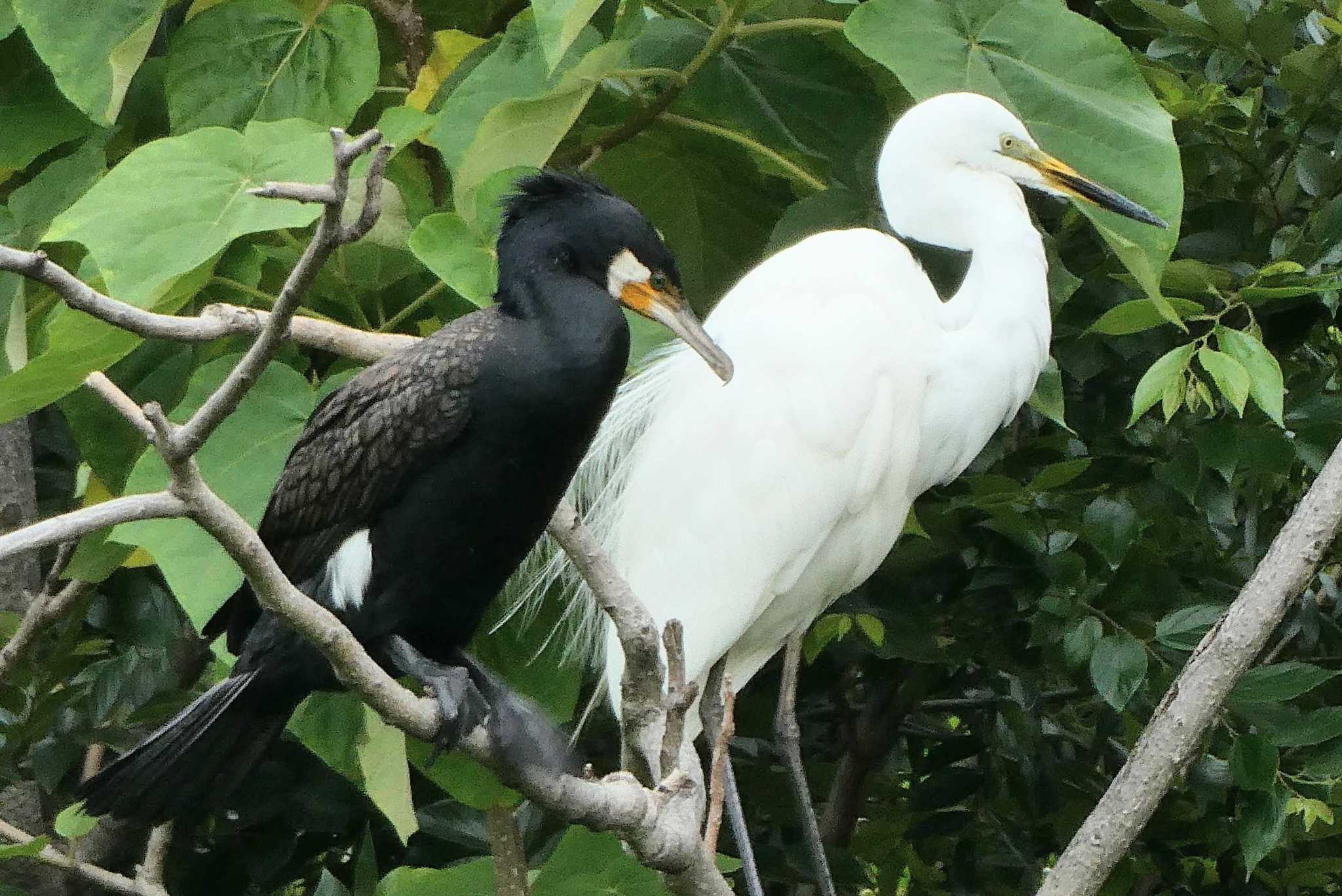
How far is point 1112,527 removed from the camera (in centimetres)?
174

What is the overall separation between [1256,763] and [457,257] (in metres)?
0.92

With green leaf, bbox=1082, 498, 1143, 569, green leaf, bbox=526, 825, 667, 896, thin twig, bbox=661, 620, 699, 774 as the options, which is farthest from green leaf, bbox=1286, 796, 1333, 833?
thin twig, bbox=661, 620, 699, 774

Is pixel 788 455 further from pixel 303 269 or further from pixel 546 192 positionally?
pixel 303 269

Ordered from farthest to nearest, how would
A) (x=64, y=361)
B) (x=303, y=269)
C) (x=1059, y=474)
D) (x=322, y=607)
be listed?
(x=1059, y=474) → (x=64, y=361) → (x=322, y=607) → (x=303, y=269)

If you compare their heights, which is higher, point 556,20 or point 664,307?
point 556,20

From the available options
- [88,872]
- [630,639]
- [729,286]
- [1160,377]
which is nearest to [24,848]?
[88,872]

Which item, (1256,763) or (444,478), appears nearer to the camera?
(444,478)

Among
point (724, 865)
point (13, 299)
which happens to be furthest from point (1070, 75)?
point (13, 299)

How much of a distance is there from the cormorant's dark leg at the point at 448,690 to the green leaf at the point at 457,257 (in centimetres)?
33

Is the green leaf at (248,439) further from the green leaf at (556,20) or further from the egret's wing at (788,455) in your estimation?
the egret's wing at (788,455)

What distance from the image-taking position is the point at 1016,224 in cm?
198

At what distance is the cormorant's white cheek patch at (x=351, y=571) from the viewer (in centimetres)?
151

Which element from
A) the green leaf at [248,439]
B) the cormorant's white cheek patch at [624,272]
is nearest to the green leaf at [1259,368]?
the cormorant's white cheek patch at [624,272]

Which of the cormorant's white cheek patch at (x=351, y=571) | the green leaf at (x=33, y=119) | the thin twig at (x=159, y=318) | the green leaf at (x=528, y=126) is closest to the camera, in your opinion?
the thin twig at (x=159, y=318)
